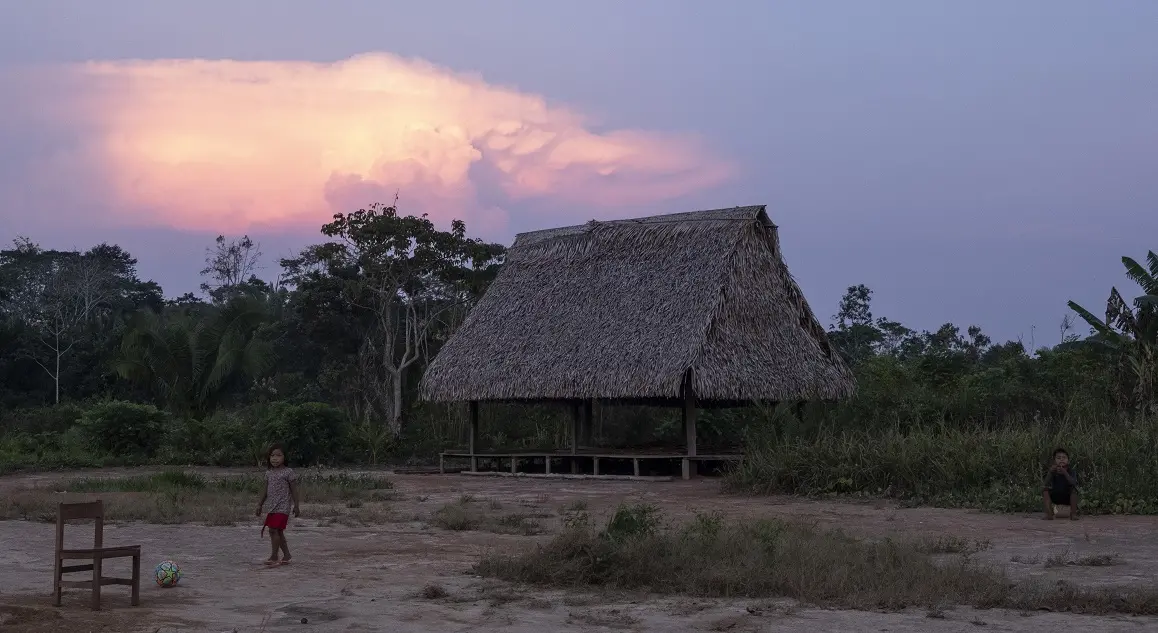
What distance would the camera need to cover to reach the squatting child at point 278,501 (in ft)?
30.7

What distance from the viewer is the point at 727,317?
19266 mm

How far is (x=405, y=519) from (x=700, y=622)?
6.73m

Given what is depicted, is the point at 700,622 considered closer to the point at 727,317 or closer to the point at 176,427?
the point at 727,317

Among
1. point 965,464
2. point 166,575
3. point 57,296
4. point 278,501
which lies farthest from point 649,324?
point 57,296

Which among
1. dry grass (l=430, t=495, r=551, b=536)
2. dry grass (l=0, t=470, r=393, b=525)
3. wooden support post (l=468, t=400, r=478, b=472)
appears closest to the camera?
dry grass (l=430, t=495, r=551, b=536)

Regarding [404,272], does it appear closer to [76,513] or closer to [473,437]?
[473,437]

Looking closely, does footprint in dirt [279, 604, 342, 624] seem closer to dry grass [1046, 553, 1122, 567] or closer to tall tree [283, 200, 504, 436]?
dry grass [1046, 553, 1122, 567]

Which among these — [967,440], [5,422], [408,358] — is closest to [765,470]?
[967,440]

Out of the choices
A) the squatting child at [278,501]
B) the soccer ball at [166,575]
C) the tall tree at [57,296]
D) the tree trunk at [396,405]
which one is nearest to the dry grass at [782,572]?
the squatting child at [278,501]

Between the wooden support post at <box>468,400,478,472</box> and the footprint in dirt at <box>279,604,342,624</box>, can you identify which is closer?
the footprint in dirt at <box>279,604,342,624</box>

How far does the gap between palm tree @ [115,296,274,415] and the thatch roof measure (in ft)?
23.8

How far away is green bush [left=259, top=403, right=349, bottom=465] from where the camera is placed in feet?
75.2

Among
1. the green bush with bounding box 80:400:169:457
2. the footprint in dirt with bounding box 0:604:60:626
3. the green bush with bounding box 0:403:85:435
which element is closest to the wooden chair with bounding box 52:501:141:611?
the footprint in dirt with bounding box 0:604:60:626

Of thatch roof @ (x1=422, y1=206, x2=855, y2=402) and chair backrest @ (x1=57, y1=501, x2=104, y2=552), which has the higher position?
thatch roof @ (x1=422, y1=206, x2=855, y2=402)
